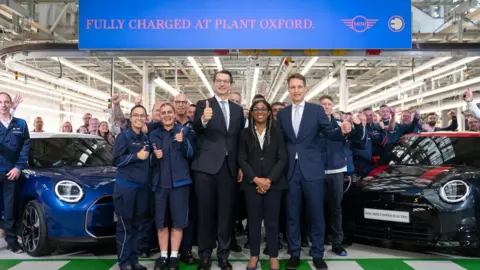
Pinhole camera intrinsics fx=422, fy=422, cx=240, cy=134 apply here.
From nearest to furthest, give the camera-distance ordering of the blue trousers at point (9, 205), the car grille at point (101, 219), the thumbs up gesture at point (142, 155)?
the thumbs up gesture at point (142, 155) < the car grille at point (101, 219) < the blue trousers at point (9, 205)

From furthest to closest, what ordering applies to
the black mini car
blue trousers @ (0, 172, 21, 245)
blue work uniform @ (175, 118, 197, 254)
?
blue trousers @ (0, 172, 21, 245)
blue work uniform @ (175, 118, 197, 254)
the black mini car

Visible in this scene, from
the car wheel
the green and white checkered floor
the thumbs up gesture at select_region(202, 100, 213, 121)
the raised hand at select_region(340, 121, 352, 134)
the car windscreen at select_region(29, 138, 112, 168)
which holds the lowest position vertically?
the green and white checkered floor

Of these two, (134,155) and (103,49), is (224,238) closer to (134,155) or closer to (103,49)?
(134,155)

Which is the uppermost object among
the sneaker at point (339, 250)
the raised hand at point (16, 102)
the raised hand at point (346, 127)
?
the raised hand at point (16, 102)

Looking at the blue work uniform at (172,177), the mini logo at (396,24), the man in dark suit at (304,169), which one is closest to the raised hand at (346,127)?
the man in dark suit at (304,169)

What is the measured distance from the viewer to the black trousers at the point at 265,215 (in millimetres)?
3281

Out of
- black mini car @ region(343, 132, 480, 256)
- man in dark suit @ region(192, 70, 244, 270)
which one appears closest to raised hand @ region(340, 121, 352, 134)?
black mini car @ region(343, 132, 480, 256)

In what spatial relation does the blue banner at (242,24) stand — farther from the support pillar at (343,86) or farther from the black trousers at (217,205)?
the support pillar at (343,86)

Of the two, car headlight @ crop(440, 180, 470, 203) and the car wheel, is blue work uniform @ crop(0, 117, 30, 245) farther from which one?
car headlight @ crop(440, 180, 470, 203)

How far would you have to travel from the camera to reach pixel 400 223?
11.6 feet

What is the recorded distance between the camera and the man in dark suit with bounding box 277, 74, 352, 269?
339cm

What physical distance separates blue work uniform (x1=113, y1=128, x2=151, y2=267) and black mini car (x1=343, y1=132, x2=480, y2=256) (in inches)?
76.7

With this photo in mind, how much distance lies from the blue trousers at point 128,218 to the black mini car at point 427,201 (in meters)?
1.94

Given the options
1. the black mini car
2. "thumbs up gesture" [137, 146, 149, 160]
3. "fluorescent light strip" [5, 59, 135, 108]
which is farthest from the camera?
"fluorescent light strip" [5, 59, 135, 108]
